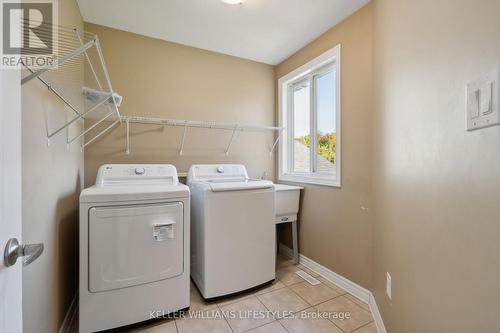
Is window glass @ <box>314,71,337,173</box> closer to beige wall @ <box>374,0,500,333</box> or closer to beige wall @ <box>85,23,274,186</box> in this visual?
beige wall @ <box>85,23,274,186</box>

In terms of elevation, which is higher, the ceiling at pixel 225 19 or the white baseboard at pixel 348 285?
the ceiling at pixel 225 19

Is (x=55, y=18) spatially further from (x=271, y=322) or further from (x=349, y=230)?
(x=349, y=230)

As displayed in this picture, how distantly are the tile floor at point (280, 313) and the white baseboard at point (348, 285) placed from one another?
4 centimetres

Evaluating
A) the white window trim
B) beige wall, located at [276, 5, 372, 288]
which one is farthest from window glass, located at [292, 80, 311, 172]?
beige wall, located at [276, 5, 372, 288]

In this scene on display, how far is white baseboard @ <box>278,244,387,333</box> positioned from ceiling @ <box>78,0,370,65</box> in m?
2.30

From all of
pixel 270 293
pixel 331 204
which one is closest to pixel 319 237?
pixel 331 204

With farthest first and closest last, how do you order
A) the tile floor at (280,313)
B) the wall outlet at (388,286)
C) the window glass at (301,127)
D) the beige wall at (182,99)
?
the window glass at (301,127)
the beige wall at (182,99)
the tile floor at (280,313)
the wall outlet at (388,286)

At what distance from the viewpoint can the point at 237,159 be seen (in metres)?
2.75

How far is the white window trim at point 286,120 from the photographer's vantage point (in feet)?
6.86

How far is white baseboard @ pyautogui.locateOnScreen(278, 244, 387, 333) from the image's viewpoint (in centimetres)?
158

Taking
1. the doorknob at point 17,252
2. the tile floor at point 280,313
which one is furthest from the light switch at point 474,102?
the tile floor at point 280,313

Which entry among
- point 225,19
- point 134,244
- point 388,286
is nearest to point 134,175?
point 134,244

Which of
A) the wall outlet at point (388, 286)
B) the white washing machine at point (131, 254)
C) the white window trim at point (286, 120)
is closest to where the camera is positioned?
the wall outlet at point (388, 286)

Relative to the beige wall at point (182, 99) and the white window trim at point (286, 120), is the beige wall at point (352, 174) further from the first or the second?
the beige wall at point (182, 99)
